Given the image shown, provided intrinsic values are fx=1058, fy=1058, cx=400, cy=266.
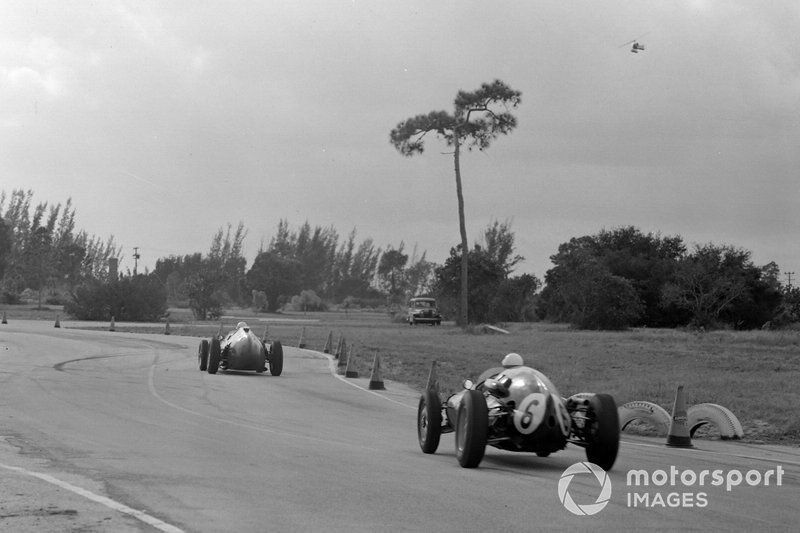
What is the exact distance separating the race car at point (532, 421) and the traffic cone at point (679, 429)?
4002mm

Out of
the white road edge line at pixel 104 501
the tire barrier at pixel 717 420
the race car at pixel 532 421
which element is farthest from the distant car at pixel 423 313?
the white road edge line at pixel 104 501

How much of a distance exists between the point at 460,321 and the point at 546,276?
23132 mm

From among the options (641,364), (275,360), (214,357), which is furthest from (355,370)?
(641,364)

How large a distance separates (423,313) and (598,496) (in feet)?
230

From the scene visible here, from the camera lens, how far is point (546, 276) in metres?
87.0

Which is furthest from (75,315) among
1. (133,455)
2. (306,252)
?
(306,252)

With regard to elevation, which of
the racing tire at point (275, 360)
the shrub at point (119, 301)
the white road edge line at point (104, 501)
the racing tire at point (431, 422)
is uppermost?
the shrub at point (119, 301)

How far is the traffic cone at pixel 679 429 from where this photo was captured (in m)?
15.1

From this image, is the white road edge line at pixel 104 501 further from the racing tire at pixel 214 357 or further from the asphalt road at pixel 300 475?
the racing tire at pixel 214 357

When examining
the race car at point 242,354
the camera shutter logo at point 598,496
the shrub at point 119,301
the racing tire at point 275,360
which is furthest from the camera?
the shrub at point 119,301

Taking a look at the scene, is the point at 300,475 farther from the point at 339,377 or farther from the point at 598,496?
the point at 339,377

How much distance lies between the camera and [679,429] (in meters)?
15.2

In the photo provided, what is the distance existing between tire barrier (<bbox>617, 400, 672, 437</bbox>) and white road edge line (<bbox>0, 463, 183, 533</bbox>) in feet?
32.5

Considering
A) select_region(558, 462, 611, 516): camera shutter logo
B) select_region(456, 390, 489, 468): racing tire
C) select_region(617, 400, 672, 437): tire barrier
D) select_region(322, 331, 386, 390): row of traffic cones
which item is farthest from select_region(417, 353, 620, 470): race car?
select_region(322, 331, 386, 390): row of traffic cones
